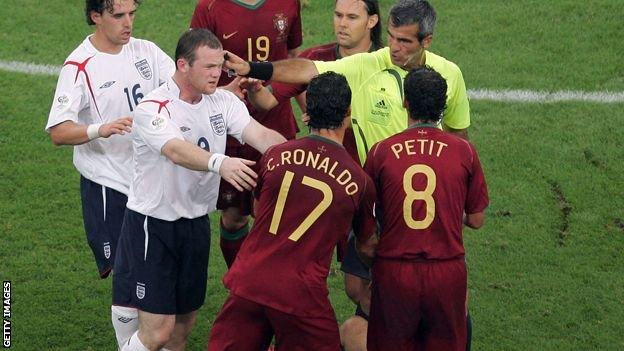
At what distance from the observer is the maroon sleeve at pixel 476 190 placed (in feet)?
26.0

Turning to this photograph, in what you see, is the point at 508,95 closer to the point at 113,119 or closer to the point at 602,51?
the point at 602,51

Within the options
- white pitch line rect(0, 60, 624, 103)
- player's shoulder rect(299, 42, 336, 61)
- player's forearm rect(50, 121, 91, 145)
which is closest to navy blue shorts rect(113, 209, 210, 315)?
player's forearm rect(50, 121, 91, 145)

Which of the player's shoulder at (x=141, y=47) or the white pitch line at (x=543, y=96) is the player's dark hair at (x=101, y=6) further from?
the white pitch line at (x=543, y=96)

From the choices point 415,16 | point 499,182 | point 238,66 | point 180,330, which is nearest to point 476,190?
point 415,16

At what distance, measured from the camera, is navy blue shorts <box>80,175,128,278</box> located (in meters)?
9.32

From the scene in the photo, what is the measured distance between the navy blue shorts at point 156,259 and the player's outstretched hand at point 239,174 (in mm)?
1030

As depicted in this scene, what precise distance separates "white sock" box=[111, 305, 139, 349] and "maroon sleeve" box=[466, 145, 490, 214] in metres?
2.52

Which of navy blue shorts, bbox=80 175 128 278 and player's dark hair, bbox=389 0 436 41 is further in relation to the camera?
navy blue shorts, bbox=80 175 128 278

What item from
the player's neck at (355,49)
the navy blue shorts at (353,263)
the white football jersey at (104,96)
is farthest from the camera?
the player's neck at (355,49)

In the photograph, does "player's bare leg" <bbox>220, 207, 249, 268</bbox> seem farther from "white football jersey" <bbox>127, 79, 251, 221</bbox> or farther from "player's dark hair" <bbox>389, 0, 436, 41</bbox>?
"player's dark hair" <bbox>389, 0, 436, 41</bbox>

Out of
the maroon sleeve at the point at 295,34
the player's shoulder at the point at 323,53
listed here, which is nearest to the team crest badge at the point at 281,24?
the maroon sleeve at the point at 295,34

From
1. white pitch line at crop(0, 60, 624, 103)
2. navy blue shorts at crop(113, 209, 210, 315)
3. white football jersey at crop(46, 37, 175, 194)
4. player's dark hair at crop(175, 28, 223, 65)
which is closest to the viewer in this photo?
player's dark hair at crop(175, 28, 223, 65)

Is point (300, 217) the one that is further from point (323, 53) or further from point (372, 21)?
point (372, 21)

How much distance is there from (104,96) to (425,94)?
100.0 inches
